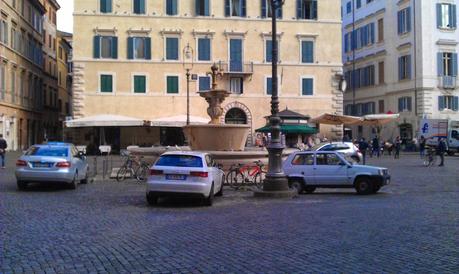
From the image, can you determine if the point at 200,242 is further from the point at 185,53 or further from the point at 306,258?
the point at 185,53

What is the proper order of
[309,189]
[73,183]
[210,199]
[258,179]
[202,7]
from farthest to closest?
[202,7]
[258,179]
[309,189]
[73,183]
[210,199]

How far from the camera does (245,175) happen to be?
21.4 metres

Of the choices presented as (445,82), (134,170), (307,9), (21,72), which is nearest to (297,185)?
(134,170)

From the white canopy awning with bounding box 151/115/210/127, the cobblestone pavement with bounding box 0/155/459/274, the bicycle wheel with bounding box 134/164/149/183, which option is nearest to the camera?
the cobblestone pavement with bounding box 0/155/459/274

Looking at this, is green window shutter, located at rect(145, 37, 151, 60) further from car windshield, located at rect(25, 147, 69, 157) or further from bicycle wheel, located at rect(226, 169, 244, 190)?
car windshield, located at rect(25, 147, 69, 157)

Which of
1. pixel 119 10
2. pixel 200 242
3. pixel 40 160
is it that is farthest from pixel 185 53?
pixel 200 242

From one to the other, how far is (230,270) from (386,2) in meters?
56.4

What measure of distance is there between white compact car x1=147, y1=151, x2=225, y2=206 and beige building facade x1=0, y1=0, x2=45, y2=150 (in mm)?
37625

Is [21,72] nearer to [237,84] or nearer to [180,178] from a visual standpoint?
[237,84]

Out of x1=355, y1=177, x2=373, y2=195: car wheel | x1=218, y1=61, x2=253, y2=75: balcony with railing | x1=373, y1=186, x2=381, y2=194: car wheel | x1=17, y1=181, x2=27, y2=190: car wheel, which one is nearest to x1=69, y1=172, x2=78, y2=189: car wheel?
x1=17, y1=181, x2=27, y2=190: car wheel

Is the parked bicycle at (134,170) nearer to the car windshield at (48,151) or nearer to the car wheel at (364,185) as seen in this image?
the car windshield at (48,151)

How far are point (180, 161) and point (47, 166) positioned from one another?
552cm

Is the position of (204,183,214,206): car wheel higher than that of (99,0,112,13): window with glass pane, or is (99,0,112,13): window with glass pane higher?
(99,0,112,13): window with glass pane

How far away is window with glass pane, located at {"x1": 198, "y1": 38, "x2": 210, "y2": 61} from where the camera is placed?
1983 inches
